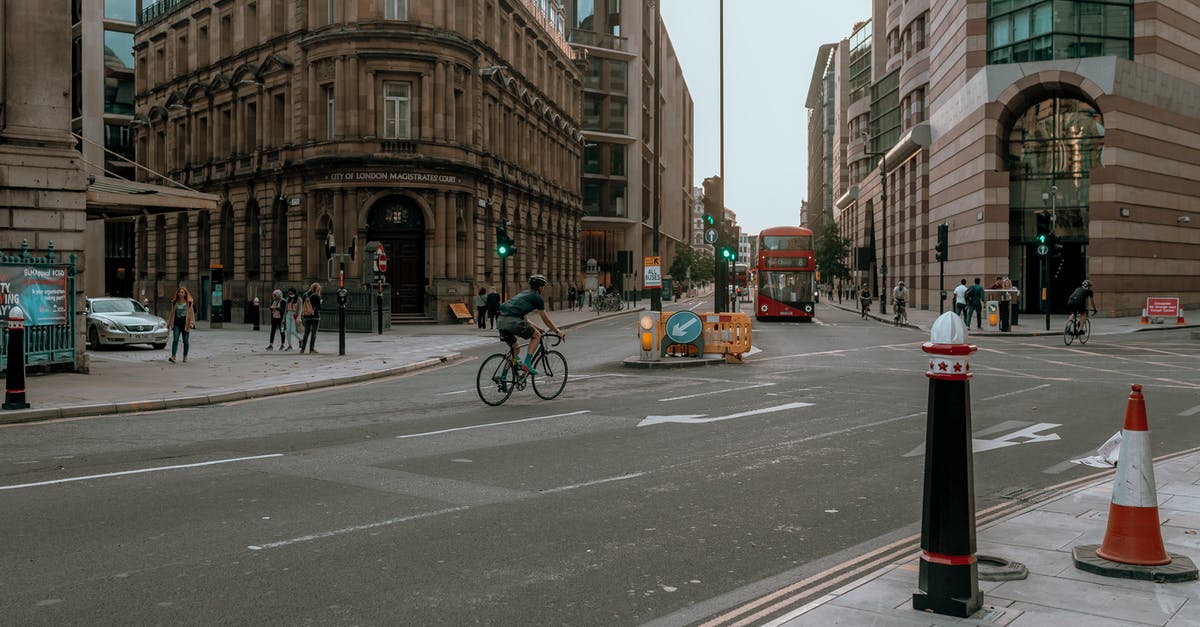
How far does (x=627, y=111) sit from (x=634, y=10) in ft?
31.0

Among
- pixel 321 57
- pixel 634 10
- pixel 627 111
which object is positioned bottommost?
pixel 321 57

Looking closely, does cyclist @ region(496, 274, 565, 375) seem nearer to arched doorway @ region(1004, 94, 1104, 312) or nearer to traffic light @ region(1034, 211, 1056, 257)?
traffic light @ region(1034, 211, 1056, 257)

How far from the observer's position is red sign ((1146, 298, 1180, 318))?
1316 inches

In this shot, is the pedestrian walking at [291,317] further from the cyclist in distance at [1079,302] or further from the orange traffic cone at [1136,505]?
the orange traffic cone at [1136,505]

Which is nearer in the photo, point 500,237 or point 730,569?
point 730,569

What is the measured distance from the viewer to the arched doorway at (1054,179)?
40.6 m

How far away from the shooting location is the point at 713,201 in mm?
24828

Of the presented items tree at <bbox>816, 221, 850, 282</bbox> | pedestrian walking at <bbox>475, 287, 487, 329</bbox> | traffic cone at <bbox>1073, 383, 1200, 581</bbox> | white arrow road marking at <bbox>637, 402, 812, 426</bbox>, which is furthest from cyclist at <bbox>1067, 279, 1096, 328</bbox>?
tree at <bbox>816, 221, 850, 282</bbox>

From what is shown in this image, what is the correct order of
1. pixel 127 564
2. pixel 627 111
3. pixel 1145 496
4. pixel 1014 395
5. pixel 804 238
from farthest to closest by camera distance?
pixel 627 111 → pixel 804 238 → pixel 1014 395 → pixel 127 564 → pixel 1145 496

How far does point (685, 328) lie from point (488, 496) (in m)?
13.4

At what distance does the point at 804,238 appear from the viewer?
42438mm

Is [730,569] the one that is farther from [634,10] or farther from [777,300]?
[634,10]

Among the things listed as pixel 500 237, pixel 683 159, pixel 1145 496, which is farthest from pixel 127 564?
pixel 683 159

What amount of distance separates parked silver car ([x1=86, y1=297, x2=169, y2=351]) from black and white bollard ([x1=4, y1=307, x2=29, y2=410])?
45.9ft
